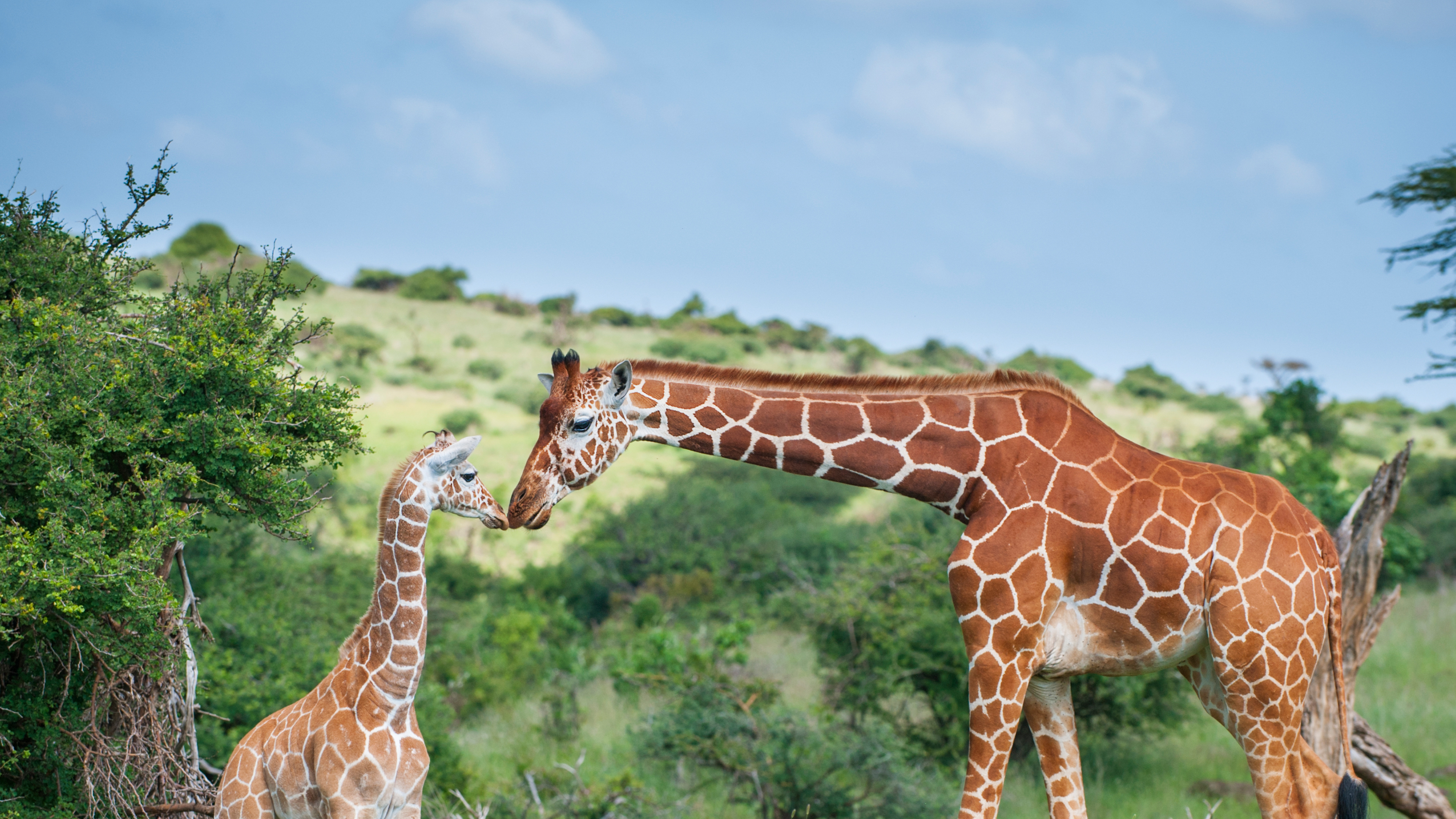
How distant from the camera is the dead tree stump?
732 cm

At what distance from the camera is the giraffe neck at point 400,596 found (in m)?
4.82

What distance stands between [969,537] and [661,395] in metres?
1.58

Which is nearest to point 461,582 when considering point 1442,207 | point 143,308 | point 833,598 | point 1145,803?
point 833,598

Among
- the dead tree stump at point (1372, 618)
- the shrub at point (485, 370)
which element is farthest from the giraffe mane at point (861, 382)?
the shrub at point (485, 370)

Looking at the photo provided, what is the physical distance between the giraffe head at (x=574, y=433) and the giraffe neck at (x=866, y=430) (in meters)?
0.10

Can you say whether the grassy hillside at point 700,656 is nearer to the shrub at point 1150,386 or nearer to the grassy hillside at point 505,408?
the grassy hillside at point 505,408

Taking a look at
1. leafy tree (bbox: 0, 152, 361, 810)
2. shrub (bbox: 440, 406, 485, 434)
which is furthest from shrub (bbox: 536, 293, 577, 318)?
leafy tree (bbox: 0, 152, 361, 810)

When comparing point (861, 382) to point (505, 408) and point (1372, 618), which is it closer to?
point (1372, 618)

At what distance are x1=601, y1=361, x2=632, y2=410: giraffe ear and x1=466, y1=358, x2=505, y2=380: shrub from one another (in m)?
37.5

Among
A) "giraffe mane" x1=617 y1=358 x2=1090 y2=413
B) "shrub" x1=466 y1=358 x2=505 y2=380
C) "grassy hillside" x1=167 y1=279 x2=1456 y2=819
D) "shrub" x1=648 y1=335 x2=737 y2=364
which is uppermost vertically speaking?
"shrub" x1=648 y1=335 x2=737 y2=364

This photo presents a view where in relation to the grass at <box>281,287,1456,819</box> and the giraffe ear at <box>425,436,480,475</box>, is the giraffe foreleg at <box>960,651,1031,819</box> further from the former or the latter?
the giraffe ear at <box>425,436,480,475</box>

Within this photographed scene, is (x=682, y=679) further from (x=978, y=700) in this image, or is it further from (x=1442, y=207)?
(x=1442, y=207)

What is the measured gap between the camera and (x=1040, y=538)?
476 cm

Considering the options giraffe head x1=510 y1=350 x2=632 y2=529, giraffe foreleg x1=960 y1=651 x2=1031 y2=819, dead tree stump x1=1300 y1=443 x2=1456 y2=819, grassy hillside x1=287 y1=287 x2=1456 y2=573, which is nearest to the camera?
giraffe foreleg x1=960 y1=651 x2=1031 y2=819
